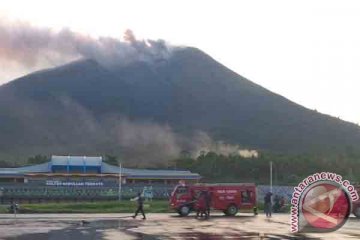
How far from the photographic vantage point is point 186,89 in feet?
645

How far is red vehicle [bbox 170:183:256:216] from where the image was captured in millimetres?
42031

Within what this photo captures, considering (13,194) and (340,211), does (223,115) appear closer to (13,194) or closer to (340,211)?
(13,194)

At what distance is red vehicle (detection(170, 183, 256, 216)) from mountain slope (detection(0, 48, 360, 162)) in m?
77.4

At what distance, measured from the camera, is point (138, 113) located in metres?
174

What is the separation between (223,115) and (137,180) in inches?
3283

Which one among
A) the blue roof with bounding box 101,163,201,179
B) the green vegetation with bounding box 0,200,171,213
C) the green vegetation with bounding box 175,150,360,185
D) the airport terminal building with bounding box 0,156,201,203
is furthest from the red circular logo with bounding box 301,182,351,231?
the green vegetation with bounding box 175,150,360,185

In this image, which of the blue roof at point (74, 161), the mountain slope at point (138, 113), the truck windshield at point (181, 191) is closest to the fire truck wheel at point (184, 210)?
the truck windshield at point (181, 191)

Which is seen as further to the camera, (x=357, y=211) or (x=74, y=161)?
(x=74, y=161)

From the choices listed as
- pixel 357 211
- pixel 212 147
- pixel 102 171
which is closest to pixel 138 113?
pixel 212 147

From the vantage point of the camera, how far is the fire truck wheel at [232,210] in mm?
42872

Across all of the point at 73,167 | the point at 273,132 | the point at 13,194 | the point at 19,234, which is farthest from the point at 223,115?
the point at 19,234

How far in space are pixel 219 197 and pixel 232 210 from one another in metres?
1.16

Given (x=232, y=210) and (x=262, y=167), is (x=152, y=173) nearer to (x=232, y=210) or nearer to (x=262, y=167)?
(x=262, y=167)

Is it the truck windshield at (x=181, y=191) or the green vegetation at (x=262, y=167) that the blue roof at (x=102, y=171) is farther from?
the truck windshield at (x=181, y=191)
